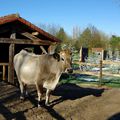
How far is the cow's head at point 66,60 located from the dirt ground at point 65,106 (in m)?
1.33

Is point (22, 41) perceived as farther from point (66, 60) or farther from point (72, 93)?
point (66, 60)

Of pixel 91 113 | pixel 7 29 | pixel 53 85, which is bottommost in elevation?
pixel 91 113

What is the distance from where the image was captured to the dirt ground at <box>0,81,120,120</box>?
8.43 metres

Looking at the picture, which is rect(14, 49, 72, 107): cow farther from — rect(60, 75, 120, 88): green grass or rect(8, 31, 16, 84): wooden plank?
rect(60, 75, 120, 88): green grass

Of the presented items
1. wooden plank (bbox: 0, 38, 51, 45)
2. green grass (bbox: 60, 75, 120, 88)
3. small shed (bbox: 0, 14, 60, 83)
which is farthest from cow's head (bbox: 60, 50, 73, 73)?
green grass (bbox: 60, 75, 120, 88)

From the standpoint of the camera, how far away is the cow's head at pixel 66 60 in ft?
29.8

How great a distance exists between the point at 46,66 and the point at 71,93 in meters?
3.33

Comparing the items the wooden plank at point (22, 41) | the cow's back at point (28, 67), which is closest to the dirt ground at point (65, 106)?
the cow's back at point (28, 67)

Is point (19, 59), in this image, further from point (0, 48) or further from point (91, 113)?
point (0, 48)

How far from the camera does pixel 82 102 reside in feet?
34.7

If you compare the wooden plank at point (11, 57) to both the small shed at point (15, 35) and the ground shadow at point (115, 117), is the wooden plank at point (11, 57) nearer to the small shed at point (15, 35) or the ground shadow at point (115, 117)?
the small shed at point (15, 35)

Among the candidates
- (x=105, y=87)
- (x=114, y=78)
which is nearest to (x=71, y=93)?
(x=105, y=87)

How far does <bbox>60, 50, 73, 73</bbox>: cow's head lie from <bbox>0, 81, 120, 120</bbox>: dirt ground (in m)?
1.33

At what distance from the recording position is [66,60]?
913 cm
